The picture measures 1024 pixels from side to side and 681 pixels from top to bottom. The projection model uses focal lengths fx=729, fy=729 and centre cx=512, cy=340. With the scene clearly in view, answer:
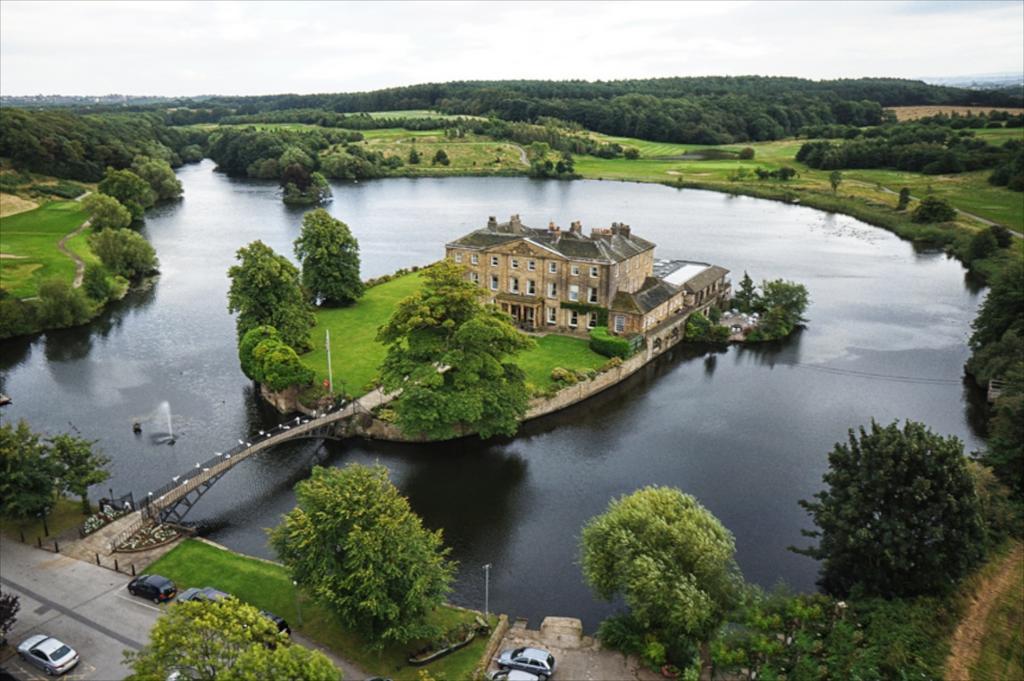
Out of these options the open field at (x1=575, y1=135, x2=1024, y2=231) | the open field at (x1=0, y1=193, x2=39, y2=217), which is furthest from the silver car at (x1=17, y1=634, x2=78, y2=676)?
the open field at (x1=575, y1=135, x2=1024, y2=231)

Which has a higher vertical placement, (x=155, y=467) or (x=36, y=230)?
(x=36, y=230)

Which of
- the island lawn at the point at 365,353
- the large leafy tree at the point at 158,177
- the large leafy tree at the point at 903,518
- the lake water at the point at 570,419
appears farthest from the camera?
the large leafy tree at the point at 158,177

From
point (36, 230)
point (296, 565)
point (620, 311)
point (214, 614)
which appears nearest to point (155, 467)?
point (296, 565)

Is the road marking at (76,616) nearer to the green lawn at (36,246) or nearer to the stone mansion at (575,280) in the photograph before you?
the stone mansion at (575,280)

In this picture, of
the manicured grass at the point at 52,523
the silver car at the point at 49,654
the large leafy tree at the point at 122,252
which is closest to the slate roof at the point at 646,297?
the manicured grass at the point at 52,523

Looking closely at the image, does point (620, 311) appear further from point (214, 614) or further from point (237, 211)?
point (237, 211)

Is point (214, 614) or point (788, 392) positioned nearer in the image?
point (214, 614)

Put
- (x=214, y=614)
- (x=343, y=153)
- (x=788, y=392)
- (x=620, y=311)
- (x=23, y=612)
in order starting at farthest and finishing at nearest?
(x=343, y=153) → (x=620, y=311) → (x=788, y=392) → (x=23, y=612) → (x=214, y=614)
